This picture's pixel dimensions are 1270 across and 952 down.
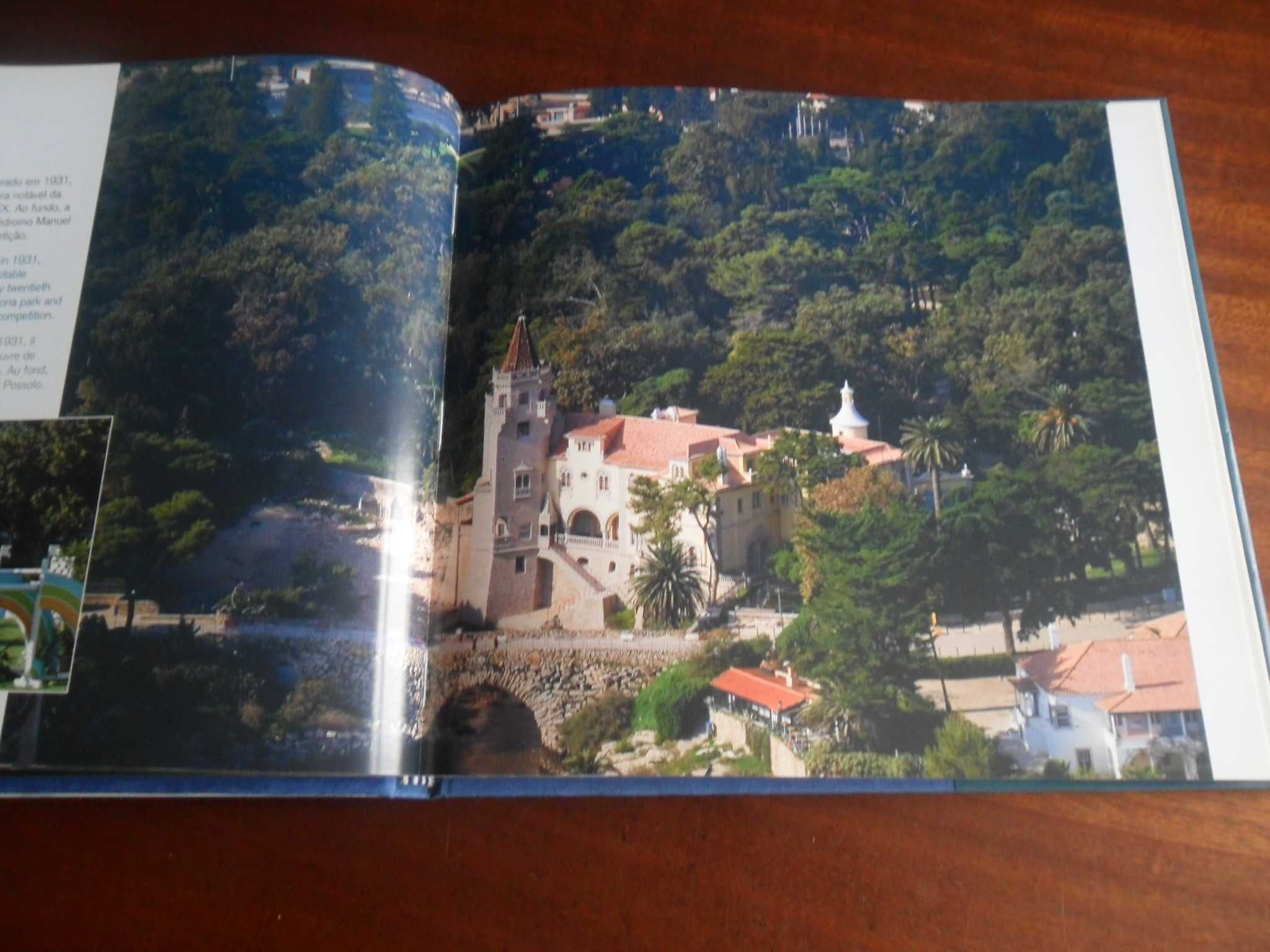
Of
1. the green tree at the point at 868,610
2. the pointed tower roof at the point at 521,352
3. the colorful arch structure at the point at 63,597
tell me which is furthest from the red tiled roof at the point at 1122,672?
the colorful arch structure at the point at 63,597

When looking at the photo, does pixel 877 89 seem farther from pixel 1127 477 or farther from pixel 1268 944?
pixel 1268 944

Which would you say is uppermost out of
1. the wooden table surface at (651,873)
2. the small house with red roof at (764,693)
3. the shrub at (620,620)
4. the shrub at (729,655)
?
the shrub at (620,620)

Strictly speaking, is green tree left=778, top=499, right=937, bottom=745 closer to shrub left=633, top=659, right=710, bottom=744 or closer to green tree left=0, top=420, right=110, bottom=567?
shrub left=633, top=659, right=710, bottom=744

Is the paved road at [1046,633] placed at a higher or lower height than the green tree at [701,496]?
lower

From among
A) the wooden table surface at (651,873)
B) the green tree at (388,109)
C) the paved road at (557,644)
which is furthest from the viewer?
the green tree at (388,109)

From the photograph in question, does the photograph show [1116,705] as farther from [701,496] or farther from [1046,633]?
[701,496]

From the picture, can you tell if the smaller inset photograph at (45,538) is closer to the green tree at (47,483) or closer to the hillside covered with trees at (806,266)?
the green tree at (47,483)
